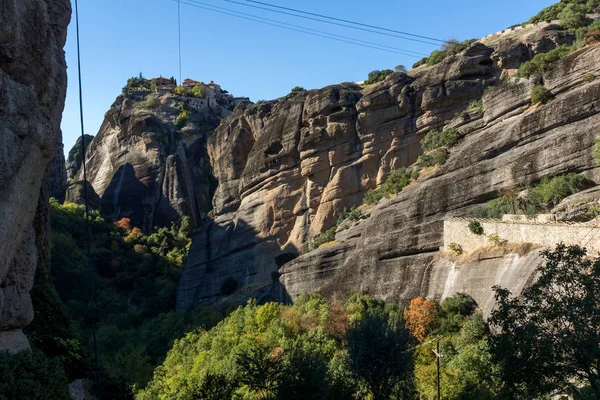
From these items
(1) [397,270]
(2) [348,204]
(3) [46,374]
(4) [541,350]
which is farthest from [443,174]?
(3) [46,374]

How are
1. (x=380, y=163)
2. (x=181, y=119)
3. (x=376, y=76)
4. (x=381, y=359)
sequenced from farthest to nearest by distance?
(x=181, y=119) < (x=376, y=76) < (x=380, y=163) < (x=381, y=359)

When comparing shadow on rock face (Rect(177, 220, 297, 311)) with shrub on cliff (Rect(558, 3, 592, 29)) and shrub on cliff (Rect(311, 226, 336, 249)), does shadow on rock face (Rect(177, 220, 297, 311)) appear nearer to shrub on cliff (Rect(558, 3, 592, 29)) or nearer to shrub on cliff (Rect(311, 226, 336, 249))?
shrub on cliff (Rect(311, 226, 336, 249))

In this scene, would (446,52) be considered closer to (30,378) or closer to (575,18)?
(575,18)

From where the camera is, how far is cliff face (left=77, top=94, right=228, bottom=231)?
69.1 meters

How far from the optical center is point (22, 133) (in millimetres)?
13711

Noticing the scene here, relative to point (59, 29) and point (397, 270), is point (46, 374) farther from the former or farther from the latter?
point (397, 270)

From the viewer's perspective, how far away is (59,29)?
18125mm

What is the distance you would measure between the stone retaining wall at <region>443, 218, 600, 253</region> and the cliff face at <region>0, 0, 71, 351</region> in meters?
16.6

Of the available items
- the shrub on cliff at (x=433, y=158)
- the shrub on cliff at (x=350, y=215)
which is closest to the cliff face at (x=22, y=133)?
the shrub on cliff at (x=433, y=158)

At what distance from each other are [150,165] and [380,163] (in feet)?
127

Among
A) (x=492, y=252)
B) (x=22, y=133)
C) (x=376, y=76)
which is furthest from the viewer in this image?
(x=376, y=76)

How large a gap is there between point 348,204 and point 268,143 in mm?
9290

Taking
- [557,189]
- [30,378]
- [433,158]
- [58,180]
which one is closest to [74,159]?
[58,180]

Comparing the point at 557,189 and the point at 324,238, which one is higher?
the point at 324,238
